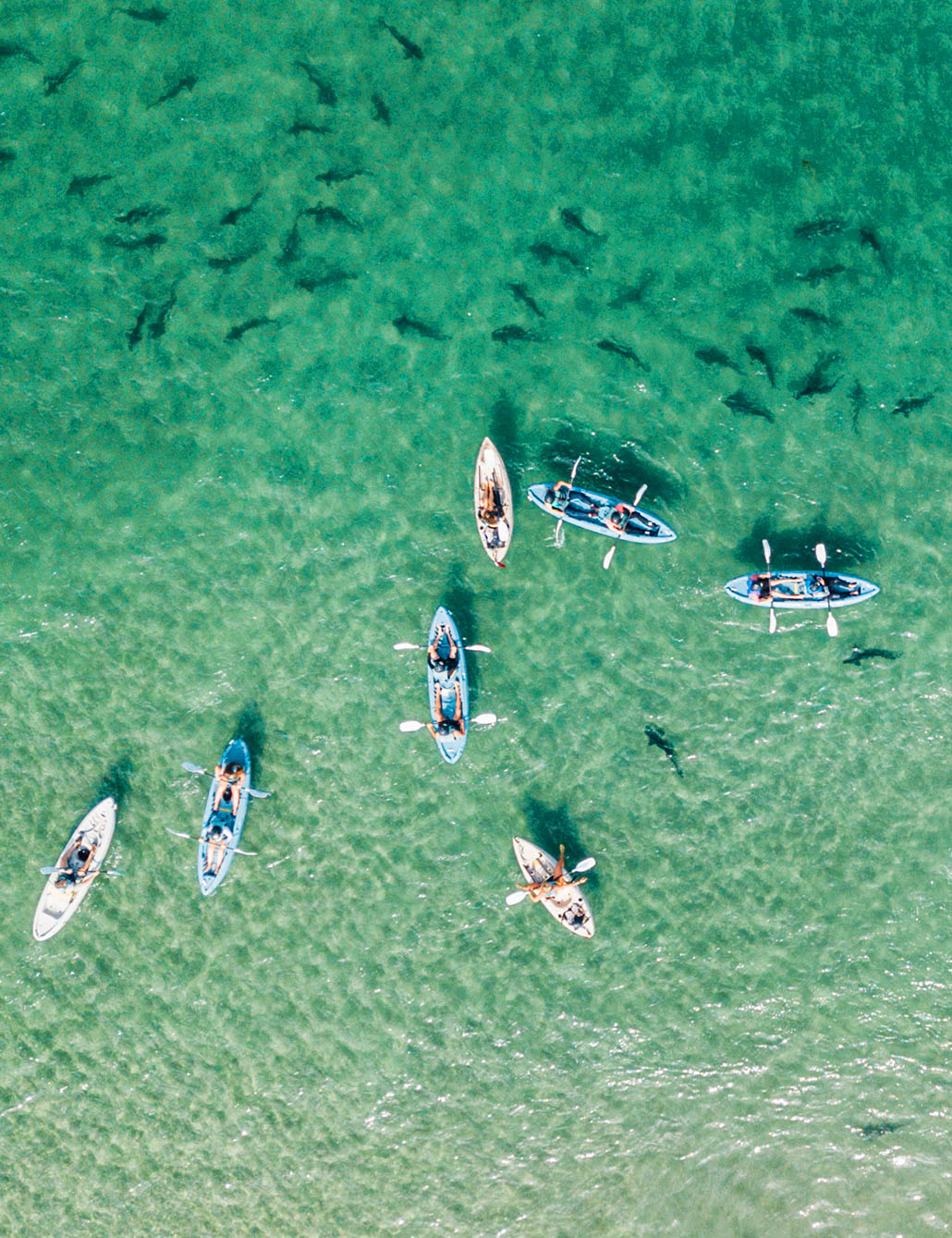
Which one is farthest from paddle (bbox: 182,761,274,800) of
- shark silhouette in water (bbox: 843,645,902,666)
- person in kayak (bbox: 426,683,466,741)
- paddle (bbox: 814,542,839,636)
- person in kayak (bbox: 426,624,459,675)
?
shark silhouette in water (bbox: 843,645,902,666)

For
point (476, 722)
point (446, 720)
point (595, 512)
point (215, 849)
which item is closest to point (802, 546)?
point (595, 512)

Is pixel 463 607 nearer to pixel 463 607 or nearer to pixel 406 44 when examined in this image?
pixel 463 607

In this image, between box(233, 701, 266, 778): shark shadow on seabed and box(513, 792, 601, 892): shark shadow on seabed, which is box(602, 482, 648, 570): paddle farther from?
box(233, 701, 266, 778): shark shadow on seabed

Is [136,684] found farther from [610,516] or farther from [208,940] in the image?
[610,516]

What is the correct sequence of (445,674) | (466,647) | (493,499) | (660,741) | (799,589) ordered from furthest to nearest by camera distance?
(660,741) → (466,647) → (799,589) → (445,674) → (493,499)

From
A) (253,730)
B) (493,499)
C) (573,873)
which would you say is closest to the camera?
(493,499)

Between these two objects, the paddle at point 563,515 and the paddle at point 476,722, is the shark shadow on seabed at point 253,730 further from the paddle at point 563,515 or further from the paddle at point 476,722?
the paddle at point 563,515
